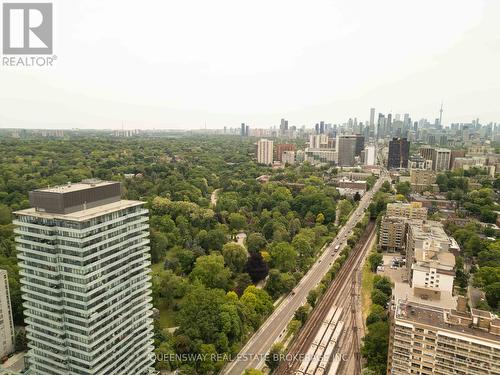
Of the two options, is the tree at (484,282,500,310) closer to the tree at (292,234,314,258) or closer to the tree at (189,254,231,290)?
the tree at (292,234,314,258)

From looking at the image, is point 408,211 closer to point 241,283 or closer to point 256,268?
point 256,268

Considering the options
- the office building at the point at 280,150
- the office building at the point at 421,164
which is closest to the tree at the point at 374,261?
the office building at the point at 421,164

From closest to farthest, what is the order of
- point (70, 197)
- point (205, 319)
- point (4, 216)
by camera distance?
point (70, 197) < point (205, 319) < point (4, 216)

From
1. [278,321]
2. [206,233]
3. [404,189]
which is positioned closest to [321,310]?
[278,321]

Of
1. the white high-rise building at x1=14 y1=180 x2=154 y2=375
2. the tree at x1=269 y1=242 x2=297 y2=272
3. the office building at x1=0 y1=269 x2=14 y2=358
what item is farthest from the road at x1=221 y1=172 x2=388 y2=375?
the office building at x1=0 y1=269 x2=14 y2=358

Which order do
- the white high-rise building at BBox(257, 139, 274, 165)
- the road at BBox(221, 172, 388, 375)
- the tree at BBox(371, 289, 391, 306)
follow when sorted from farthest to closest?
the white high-rise building at BBox(257, 139, 274, 165) → the tree at BBox(371, 289, 391, 306) → the road at BBox(221, 172, 388, 375)
